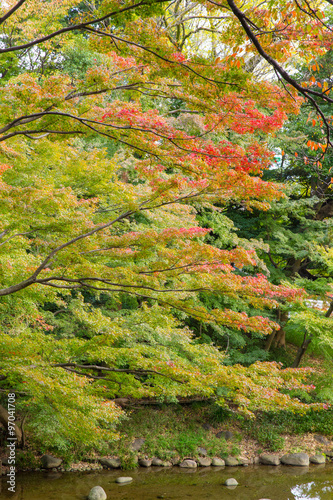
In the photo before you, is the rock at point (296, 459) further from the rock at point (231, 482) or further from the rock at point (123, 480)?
the rock at point (123, 480)

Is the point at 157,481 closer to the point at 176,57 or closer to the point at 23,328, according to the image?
the point at 23,328

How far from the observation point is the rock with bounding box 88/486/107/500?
673 cm

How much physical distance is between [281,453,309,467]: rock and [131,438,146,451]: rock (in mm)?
3720

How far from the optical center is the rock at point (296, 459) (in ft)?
32.1

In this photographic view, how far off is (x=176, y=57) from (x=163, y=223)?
5.59m

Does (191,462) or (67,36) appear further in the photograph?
(67,36)

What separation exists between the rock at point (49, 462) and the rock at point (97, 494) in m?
1.46

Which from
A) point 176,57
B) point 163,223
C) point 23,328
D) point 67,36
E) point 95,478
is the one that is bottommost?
point 95,478

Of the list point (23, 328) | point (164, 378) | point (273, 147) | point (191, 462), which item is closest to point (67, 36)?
point (273, 147)

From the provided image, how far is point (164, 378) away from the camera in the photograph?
5.81 m

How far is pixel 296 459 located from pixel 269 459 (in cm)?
70

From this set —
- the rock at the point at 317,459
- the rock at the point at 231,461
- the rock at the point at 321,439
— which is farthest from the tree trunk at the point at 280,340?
the rock at the point at 231,461

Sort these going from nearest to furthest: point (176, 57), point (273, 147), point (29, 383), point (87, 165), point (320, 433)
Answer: point (176, 57)
point (29, 383)
point (87, 165)
point (320, 433)
point (273, 147)

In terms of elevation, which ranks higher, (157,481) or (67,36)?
(67,36)
